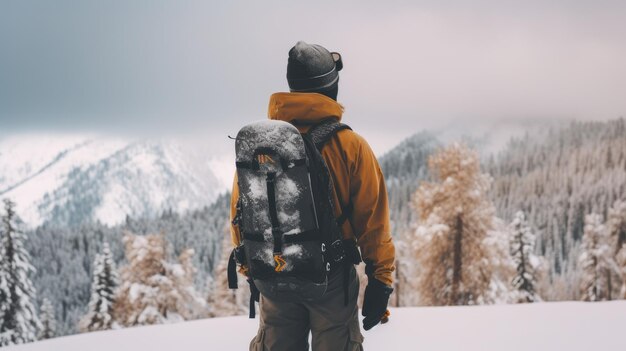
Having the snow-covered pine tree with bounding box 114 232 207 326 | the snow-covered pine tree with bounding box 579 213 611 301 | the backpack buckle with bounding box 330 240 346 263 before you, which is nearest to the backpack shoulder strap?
the backpack buckle with bounding box 330 240 346 263

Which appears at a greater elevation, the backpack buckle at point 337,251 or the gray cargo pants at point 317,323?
the backpack buckle at point 337,251

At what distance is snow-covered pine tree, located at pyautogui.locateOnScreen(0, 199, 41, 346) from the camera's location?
21.1 meters

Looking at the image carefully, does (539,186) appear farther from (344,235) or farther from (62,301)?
(344,235)

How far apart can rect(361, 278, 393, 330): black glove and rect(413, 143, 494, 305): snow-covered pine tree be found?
14897 millimetres

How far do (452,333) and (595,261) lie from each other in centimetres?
2789

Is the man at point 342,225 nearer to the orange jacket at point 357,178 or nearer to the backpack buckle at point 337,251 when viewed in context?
the orange jacket at point 357,178

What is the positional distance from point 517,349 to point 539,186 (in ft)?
575

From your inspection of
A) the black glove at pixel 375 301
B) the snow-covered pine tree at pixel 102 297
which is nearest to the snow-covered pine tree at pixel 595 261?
the snow-covered pine tree at pixel 102 297

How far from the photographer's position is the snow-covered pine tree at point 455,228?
17.5m

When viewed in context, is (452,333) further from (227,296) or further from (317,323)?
(227,296)

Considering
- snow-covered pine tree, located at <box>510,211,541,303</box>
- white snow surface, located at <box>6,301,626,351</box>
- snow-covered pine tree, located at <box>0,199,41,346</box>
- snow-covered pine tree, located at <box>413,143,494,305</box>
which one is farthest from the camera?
snow-covered pine tree, located at <box>510,211,541,303</box>

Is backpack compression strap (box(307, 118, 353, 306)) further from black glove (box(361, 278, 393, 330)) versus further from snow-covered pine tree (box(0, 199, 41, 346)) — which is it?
snow-covered pine tree (box(0, 199, 41, 346))

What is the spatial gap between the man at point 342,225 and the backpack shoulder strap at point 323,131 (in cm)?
4

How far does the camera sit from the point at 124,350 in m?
6.38
